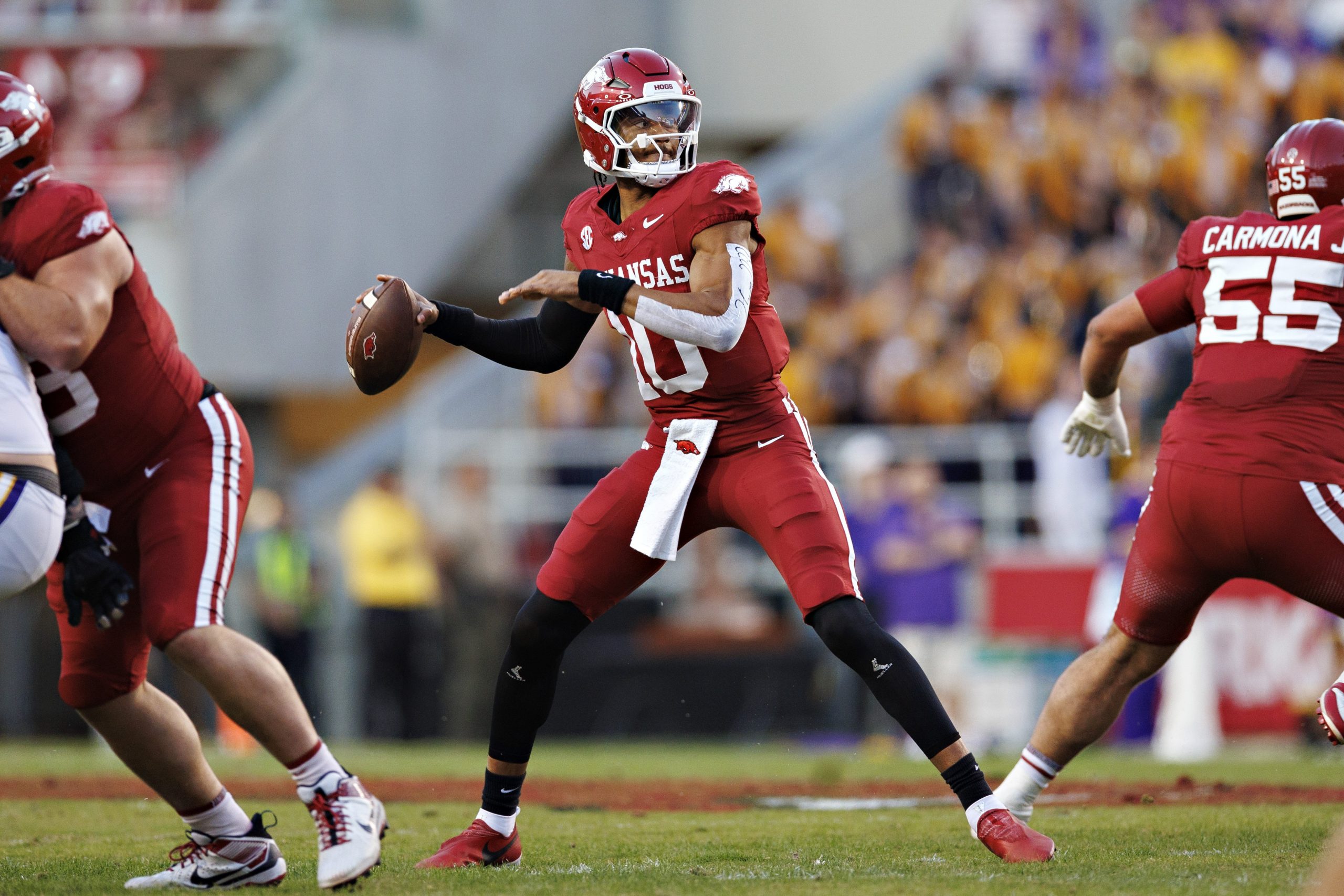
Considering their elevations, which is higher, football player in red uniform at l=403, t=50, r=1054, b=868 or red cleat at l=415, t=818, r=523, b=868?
football player in red uniform at l=403, t=50, r=1054, b=868

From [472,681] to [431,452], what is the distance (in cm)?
199

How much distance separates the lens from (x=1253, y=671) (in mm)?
10617

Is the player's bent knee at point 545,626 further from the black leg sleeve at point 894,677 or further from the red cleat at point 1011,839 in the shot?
the red cleat at point 1011,839

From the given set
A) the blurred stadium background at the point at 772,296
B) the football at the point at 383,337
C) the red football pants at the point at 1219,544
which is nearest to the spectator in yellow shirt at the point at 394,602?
the blurred stadium background at the point at 772,296

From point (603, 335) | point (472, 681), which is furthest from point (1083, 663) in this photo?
point (603, 335)

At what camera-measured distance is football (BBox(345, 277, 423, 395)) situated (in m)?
5.04

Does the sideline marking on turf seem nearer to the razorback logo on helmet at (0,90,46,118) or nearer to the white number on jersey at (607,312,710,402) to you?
the white number on jersey at (607,312,710,402)

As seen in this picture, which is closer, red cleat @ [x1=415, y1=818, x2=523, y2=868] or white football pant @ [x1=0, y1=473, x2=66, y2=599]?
white football pant @ [x1=0, y1=473, x2=66, y2=599]

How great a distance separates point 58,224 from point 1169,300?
306cm

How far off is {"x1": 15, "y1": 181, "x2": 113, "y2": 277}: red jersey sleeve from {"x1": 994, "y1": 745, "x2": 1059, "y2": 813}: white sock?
9.85 feet

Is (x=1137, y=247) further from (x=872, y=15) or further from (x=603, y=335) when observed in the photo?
(x=872, y=15)

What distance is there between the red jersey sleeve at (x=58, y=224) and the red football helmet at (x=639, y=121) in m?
1.36

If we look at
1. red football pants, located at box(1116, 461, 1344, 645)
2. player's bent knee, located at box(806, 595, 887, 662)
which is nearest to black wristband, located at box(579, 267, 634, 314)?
player's bent knee, located at box(806, 595, 887, 662)

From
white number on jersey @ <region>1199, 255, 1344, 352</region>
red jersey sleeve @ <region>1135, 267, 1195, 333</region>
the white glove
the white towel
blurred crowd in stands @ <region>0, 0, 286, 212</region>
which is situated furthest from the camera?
blurred crowd in stands @ <region>0, 0, 286, 212</region>
